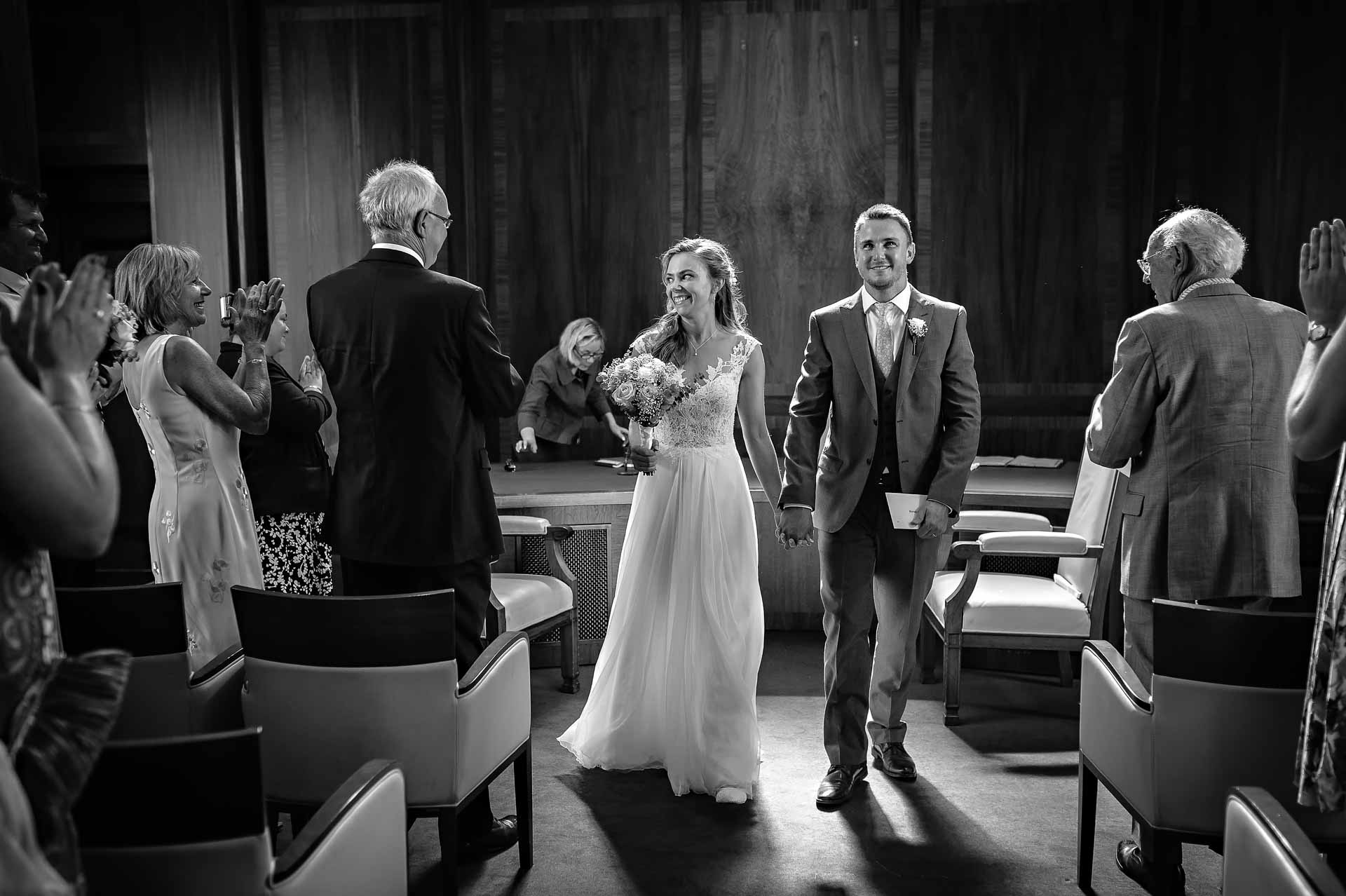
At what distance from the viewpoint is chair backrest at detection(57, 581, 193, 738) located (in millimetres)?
2311

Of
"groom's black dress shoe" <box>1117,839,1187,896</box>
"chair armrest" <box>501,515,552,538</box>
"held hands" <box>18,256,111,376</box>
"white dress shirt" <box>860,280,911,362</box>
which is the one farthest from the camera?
"chair armrest" <box>501,515,552,538</box>

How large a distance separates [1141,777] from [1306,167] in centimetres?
418

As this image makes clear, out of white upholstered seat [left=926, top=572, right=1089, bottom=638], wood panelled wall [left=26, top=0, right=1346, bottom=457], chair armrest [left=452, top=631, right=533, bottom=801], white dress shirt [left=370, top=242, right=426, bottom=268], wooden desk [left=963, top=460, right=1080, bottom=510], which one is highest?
wood panelled wall [left=26, top=0, right=1346, bottom=457]

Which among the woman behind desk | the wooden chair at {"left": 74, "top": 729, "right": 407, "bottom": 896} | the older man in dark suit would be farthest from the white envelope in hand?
the woman behind desk

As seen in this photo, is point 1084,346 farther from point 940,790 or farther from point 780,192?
point 940,790

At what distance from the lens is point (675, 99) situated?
6.37 metres

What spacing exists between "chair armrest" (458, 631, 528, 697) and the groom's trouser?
44.9 inches

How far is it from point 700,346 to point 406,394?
51.3 inches

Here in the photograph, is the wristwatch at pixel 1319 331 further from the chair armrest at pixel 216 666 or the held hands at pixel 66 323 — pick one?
the chair armrest at pixel 216 666

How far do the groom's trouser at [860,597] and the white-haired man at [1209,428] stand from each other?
2.29 feet

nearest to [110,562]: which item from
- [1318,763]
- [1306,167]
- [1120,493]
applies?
[1120,493]

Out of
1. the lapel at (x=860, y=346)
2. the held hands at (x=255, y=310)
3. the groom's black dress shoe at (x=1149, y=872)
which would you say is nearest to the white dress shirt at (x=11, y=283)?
the held hands at (x=255, y=310)

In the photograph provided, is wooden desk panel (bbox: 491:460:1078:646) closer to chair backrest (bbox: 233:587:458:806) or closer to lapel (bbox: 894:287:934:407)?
lapel (bbox: 894:287:934:407)

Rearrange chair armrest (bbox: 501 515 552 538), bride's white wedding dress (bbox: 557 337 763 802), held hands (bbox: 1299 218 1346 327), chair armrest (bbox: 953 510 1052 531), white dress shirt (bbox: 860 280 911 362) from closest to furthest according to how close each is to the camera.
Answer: held hands (bbox: 1299 218 1346 327) < white dress shirt (bbox: 860 280 911 362) < bride's white wedding dress (bbox: 557 337 763 802) < chair armrest (bbox: 501 515 552 538) < chair armrest (bbox: 953 510 1052 531)
